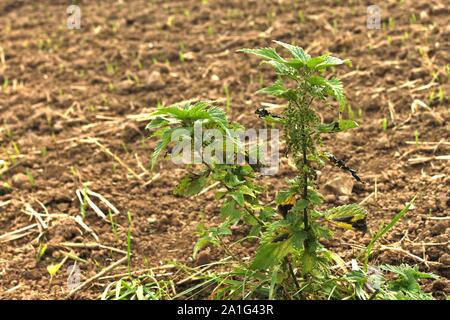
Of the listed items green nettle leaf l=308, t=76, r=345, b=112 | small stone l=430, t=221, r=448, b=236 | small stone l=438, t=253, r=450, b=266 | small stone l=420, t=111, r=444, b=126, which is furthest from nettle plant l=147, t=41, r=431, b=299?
small stone l=420, t=111, r=444, b=126

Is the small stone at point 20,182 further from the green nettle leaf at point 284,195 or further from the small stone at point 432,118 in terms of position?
the small stone at point 432,118

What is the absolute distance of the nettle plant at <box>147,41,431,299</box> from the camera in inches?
94.0

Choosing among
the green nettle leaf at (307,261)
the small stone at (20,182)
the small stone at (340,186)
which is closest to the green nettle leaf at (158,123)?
the green nettle leaf at (307,261)

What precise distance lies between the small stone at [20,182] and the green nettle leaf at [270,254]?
5.53 ft

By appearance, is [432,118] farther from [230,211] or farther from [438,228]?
[230,211]

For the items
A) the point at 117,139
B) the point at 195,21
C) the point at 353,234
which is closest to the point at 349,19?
the point at 195,21

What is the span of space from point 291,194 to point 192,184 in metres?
0.36

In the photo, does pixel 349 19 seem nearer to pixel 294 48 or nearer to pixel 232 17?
pixel 232 17

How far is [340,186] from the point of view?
3.46 meters

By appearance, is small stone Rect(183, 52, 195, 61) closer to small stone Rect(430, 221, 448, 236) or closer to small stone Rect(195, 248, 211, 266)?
small stone Rect(195, 248, 211, 266)

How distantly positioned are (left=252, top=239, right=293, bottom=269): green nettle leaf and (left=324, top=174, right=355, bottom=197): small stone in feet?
3.17

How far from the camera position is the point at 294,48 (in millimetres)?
2404

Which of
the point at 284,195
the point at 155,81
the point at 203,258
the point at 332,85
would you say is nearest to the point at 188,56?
the point at 155,81
